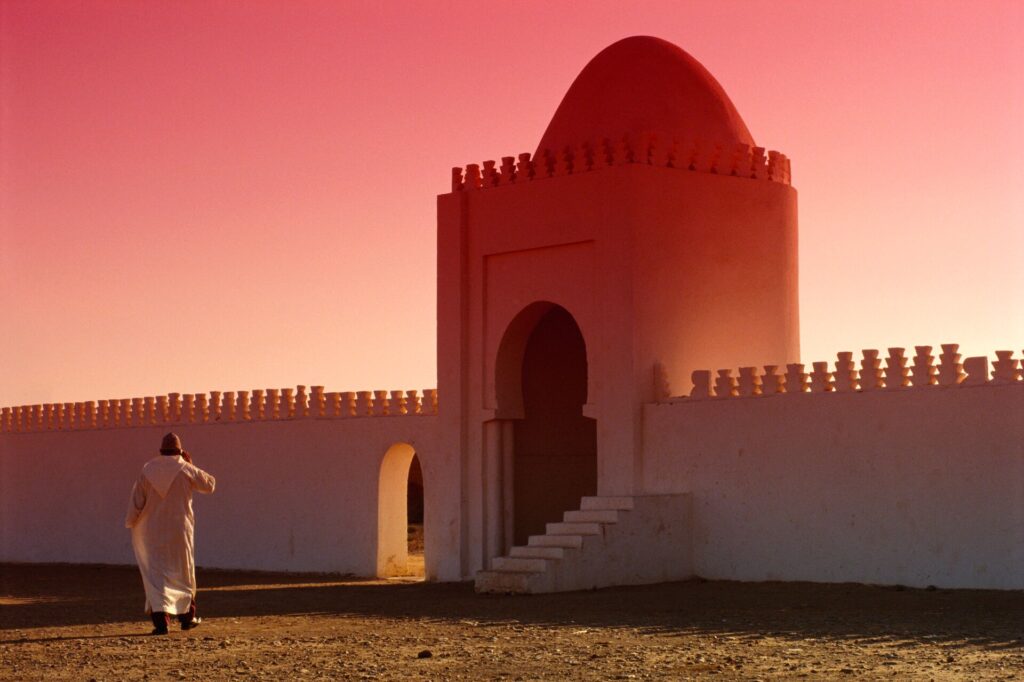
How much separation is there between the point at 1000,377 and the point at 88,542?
15.6 meters

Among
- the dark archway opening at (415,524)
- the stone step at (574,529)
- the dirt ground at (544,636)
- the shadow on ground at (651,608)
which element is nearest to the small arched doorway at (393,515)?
the dark archway opening at (415,524)

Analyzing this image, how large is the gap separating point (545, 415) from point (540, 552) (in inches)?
159

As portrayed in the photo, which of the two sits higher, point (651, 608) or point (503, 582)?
point (503, 582)

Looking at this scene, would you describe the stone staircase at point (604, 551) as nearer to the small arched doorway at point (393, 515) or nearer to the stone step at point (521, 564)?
the stone step at point (521, 564)

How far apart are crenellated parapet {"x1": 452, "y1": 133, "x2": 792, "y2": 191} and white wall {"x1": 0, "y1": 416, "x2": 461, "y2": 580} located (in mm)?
3154

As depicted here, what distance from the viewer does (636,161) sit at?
736 inches

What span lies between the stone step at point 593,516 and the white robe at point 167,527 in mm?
4939

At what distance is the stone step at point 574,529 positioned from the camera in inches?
677

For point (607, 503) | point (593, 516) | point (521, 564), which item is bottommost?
point (521, 564)

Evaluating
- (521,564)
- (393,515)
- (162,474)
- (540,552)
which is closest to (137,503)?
(162,474)

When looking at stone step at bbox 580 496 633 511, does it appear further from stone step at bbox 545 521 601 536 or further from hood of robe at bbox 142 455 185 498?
hood of robe at bbox 142 455 185 498

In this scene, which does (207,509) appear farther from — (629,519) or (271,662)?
(271,662)

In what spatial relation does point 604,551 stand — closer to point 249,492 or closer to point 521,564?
point 521,564

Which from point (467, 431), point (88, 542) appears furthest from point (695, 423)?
point (88, 542)
